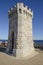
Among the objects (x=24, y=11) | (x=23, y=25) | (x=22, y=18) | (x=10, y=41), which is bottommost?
(x=10, y=41)

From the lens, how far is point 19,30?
1348 cm

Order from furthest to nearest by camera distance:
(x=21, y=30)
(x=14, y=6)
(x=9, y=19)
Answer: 1. (x=9, y=19)
2. (x=14, y=6)
3. (x=21, y=30)

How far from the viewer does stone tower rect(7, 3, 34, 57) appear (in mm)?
13206

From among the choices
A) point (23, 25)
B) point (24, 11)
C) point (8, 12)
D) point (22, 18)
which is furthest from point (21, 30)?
point (8, 12)

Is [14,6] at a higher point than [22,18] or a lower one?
higher

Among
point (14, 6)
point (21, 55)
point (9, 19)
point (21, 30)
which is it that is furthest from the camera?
point (9, 19)

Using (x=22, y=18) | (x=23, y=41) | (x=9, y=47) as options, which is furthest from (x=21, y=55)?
(x=22, y=18)

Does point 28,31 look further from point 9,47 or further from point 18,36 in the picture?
point 9,47

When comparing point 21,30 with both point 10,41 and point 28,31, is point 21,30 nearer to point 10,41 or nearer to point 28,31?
point 28,31

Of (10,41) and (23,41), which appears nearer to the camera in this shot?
(23,41)

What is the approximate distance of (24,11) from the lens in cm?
1430

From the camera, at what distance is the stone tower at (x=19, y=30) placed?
43.3 ft

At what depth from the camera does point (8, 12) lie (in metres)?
16.0

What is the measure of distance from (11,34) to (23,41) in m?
2.38
